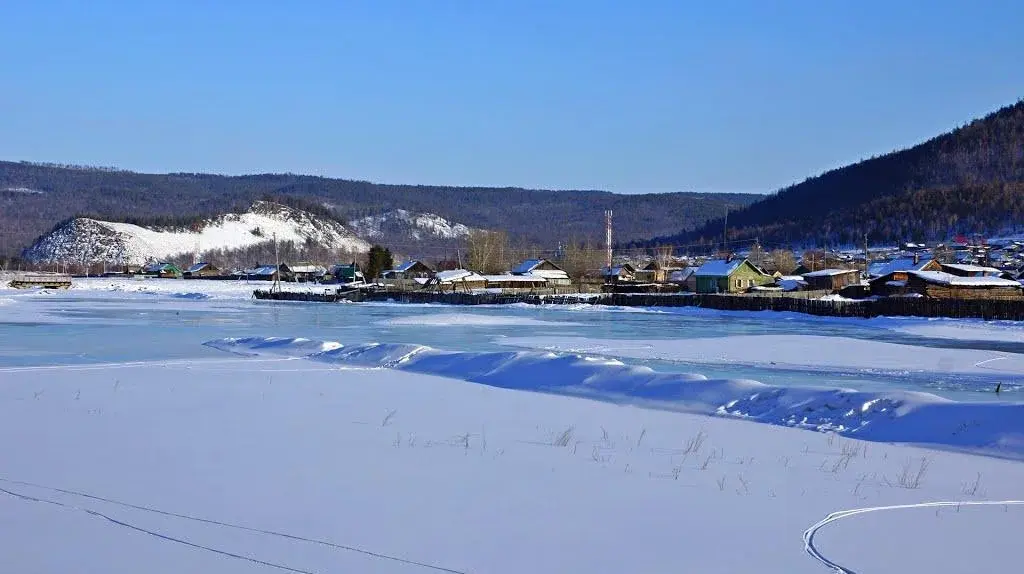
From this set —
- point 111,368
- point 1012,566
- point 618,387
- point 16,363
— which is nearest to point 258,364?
point 111,368

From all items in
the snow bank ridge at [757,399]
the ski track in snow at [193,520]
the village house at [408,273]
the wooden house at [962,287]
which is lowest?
the snow bank ridge at [757,399]

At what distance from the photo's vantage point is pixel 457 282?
3656 inches

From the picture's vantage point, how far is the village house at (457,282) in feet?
303

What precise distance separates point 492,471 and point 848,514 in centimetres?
341

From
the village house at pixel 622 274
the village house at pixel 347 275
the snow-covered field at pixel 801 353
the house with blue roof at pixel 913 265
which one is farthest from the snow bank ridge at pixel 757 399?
the village house at pixel 347 275

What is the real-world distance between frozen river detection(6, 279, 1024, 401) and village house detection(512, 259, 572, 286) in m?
40.7

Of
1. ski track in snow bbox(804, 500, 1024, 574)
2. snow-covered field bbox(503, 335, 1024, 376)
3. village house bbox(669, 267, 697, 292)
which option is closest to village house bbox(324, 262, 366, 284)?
village house bbox(669, 267, 697, 292)

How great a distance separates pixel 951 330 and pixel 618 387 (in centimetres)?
2951

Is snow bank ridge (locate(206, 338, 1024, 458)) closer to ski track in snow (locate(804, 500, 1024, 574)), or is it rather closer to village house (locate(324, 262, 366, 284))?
ski track in snow (locate(804, 500, 1024, 574))

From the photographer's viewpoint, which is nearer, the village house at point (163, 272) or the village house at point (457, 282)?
the village house at point (457, 282)

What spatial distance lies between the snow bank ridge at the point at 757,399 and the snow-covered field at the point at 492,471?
0.19 ft

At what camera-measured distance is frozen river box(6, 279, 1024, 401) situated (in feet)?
74.1

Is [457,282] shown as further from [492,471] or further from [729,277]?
[492,471]

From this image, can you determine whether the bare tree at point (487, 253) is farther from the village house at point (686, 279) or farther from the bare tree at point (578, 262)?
Answer: the village house at point (686, 279)
